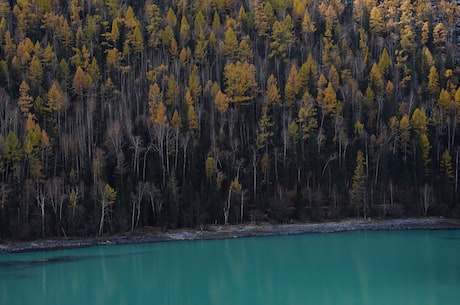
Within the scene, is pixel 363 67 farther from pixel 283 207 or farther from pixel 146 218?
pixel 146 218

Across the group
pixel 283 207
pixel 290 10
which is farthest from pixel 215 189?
pixel 290 10

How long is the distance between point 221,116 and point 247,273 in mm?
36930

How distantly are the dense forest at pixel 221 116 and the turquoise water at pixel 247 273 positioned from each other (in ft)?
28.9

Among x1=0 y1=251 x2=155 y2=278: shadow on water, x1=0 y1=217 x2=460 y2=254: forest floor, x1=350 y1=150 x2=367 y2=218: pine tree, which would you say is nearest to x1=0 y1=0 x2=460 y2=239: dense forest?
x1=350 y1=150 x2=367 y2=218: pine tree

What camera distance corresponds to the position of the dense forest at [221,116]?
189 ft

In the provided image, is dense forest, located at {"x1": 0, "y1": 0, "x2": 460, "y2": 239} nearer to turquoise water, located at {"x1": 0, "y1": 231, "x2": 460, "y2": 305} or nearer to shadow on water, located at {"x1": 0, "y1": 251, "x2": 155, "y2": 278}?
turquoise water, located at {"x1": 0, "y1": 231, "x2": 460, "y2": 305}

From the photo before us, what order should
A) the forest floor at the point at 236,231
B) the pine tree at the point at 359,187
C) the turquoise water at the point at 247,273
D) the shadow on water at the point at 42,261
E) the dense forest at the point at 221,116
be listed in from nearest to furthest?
1. the turquoise water at the point at 247,273
2. the shadow on water at the point at 42,261
3. the forest floor at the point at 236,231
4. the dense forest at the point at 221,116
5. the pine tree at the point at 359,187

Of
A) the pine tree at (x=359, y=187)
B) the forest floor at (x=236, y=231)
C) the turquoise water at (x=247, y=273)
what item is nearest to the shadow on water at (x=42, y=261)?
the turquoise water at (x=247, y=273)

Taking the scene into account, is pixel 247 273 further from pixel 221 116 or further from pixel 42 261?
pixel 221 116

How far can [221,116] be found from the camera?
70.2 metres

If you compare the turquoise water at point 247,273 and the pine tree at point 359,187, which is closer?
the turquoise water at point 247,273

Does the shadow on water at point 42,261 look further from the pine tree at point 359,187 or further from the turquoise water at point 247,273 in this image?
the pine tree at point 359,187

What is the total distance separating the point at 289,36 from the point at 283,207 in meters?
37.7

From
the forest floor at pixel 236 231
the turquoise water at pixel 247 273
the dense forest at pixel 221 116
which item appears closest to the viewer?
the turquoise water at pixel 247 273
